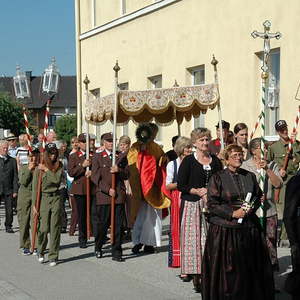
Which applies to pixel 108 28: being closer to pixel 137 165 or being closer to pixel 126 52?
pixel 126 52

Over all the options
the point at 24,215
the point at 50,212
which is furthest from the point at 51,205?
the point at 24,215

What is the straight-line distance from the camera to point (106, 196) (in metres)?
10.4

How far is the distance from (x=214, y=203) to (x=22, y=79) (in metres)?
6.65

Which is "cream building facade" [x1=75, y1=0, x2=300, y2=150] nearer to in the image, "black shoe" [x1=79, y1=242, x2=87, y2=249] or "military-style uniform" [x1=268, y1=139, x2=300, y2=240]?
"military-style uniform" [x1=268, y1=139, x2=300, y2=240]

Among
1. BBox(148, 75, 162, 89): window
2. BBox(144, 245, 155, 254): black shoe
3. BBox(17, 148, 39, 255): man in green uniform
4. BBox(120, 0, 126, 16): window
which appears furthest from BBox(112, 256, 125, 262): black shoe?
BBox(120, 0, 126, 16): window

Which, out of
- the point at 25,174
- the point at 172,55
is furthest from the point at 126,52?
the point at 25,174

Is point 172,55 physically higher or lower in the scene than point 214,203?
higher

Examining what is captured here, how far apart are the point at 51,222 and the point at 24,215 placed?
1.25 meters

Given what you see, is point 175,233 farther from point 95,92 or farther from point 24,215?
point 95,92

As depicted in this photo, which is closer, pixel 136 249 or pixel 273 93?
pixel 136 249

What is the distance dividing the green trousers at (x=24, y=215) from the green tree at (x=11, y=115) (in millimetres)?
53844

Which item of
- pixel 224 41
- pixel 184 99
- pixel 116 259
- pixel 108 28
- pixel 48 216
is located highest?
pixel 108 28

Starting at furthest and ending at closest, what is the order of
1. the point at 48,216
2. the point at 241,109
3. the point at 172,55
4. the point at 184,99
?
the point at 172,55 → the point at 241,109 → the point at 184,99 → the point at 48,216

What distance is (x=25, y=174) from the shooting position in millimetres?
11109
